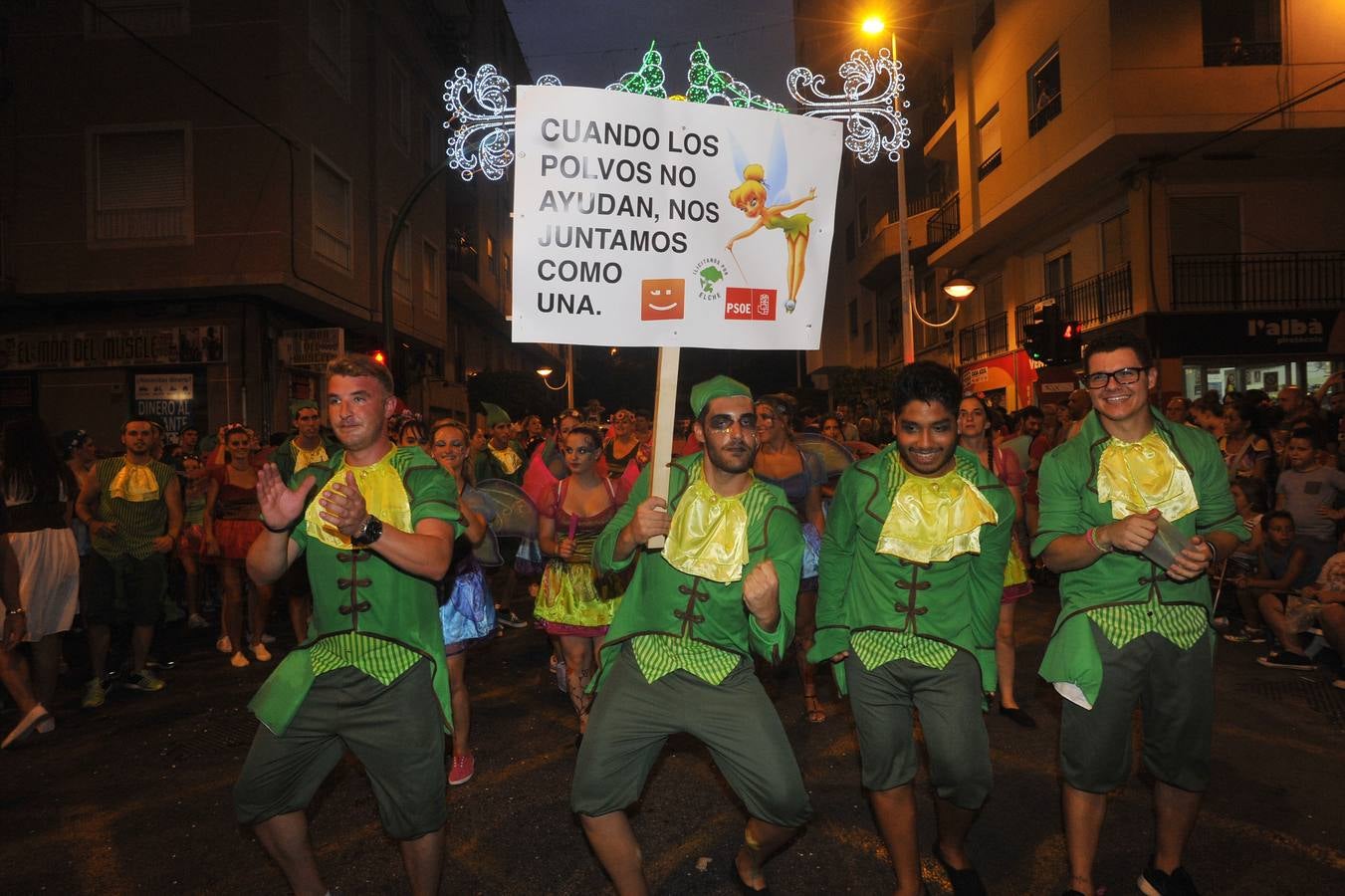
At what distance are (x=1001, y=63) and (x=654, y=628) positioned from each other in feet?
70.0

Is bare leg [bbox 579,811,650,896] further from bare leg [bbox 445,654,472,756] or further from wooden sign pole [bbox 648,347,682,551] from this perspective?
bare leg [bbox 445,654,472,756]

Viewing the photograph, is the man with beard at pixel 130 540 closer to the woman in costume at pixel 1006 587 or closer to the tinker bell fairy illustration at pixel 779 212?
the tinker bell fairy illustration at pixel 779 212

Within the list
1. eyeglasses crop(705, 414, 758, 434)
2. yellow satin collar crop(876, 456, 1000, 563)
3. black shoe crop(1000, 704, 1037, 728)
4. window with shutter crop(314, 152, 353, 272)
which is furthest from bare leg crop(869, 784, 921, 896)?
window with shutter crop(314, 152, 353, 272)

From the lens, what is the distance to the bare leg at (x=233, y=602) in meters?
7.74

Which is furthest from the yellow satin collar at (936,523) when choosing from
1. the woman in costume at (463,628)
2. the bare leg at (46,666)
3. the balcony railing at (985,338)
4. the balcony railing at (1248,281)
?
the balcony railing at (985,338)

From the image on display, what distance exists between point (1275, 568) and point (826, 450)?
410 cm

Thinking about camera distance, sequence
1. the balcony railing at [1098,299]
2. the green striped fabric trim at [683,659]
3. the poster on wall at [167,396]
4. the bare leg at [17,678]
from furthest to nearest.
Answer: the balcony railing at [1098,299] → the poster on wall at [167,396] → the bare leg at [17,678] → the green striped fabric trim at [683,659]

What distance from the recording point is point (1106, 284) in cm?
1823

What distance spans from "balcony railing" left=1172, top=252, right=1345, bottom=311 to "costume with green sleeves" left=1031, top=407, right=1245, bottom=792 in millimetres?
15774

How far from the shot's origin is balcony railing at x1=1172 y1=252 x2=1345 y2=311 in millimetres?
16875

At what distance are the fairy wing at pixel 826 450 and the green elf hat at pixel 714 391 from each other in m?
3.01

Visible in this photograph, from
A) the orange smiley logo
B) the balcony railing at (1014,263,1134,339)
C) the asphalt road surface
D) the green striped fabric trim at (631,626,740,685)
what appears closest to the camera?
the green striped fabric trim at (631,626,740,685)

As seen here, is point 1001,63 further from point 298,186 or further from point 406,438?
point 406,438

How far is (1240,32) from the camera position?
16156 millimetres
